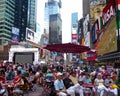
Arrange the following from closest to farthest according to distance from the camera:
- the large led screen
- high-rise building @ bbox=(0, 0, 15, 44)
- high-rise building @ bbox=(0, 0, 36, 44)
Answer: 1. the large led screen
2. high-rise building @ bbox=(0, 0, 15, 44)
3. high-rise building @ bbox=(0, 0, 36, 44)

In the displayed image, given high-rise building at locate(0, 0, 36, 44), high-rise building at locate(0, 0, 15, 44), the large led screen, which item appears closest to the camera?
the large led screen

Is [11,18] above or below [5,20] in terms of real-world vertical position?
above

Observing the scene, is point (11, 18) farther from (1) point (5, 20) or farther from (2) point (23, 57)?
(2) point (23, 57)

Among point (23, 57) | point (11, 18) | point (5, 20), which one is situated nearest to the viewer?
point (23, 57)

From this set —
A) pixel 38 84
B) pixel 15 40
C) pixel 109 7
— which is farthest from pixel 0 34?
pixel 38 84

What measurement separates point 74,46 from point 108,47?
21010 mm

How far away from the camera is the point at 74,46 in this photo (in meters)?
16.0

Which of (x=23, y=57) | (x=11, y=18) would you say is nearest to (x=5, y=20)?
(x=11, y=18)

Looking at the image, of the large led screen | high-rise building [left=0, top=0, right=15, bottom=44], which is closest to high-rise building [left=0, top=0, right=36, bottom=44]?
high-rise building [left=0, top=0, right=15, bottom=44]

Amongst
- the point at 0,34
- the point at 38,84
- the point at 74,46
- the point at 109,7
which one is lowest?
the point at 38,84

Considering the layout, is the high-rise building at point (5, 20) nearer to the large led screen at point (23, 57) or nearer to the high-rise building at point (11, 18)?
the high-rise building at point (11, 18)

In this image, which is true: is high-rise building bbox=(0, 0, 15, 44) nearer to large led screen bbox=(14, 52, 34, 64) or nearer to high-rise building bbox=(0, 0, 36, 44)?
high-rise building bbox=(0, 0, 36, 44)

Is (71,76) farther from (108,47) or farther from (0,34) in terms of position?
(0,34)

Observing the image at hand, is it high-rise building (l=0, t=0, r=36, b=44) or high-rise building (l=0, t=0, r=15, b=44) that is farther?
high-rise building (l=0, t=0, r=36, b=44)
